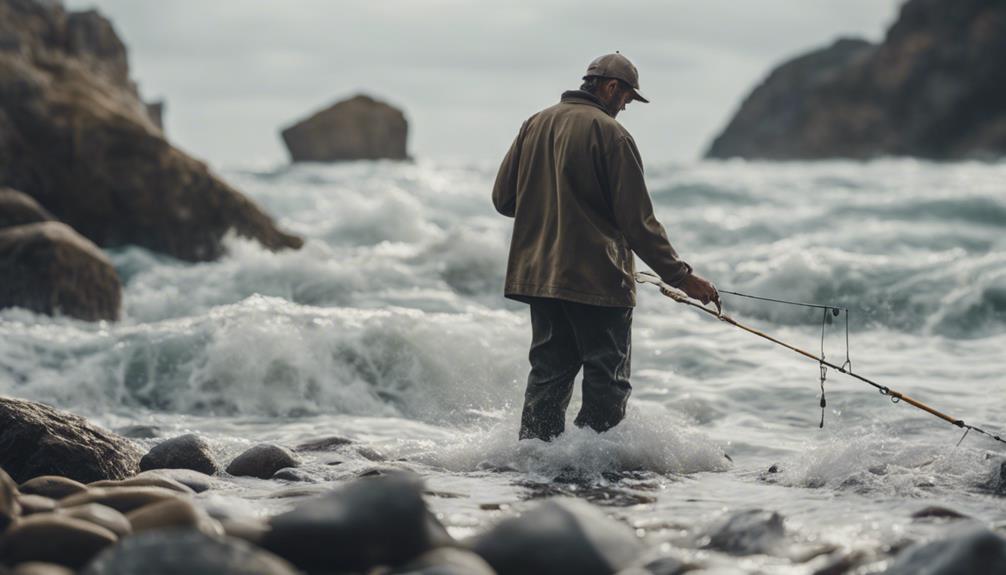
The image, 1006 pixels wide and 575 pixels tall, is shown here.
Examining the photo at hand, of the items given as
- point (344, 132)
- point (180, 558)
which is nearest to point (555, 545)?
point (180, 558)

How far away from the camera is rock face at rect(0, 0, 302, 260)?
13.0 meters

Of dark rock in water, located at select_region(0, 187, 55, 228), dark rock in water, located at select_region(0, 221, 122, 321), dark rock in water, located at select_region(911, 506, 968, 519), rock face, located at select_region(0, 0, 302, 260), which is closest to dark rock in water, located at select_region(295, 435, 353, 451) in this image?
dark rock in water, located at select_region(911, 506, 968, 519)

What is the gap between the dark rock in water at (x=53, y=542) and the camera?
354cm

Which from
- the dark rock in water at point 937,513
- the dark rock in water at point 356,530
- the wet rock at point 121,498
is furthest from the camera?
the dark rock in water at point 937,513

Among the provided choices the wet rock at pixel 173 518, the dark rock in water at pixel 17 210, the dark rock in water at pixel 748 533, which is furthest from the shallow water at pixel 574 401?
the dark rock in water at pixel 17 210

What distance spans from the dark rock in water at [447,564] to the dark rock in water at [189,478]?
205 centimetres

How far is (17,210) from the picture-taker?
11.5 m

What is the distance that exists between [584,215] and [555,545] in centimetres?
230

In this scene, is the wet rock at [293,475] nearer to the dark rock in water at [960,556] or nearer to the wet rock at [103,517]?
the wet rock at [103,517]

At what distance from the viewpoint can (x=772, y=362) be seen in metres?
9.55

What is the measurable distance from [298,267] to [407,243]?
3.74 meters

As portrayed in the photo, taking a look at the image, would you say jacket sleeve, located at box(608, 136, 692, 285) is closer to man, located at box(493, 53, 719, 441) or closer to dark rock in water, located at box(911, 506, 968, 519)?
man, located at box(493, 53, 719, 441)

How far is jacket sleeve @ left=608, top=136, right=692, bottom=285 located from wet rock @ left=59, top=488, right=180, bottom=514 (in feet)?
7.95

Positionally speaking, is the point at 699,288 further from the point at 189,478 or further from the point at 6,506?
the point at 6,506
